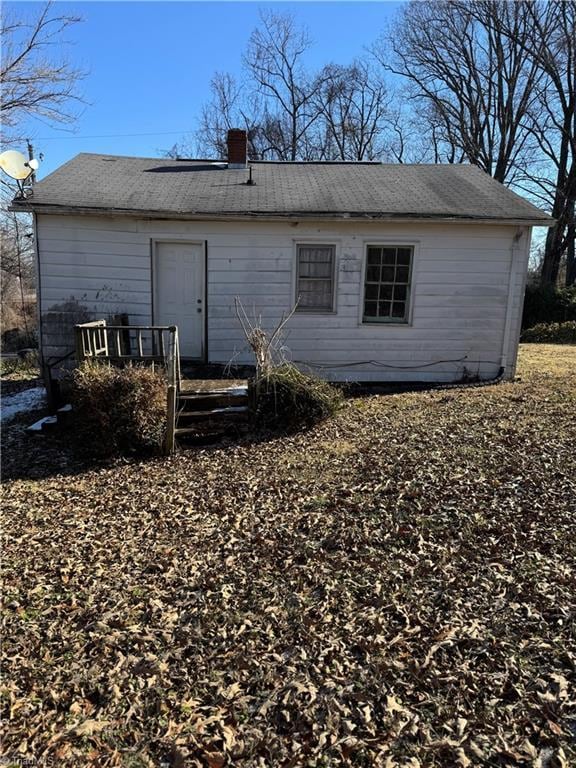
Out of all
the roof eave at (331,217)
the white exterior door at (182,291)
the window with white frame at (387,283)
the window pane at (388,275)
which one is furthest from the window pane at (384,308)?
the white exterior door at (182,291)

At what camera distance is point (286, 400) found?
21.9 ft

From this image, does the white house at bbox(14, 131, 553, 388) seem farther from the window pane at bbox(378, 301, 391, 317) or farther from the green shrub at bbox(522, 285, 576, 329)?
the green shrub at bbox(522, 285, 576, 329)

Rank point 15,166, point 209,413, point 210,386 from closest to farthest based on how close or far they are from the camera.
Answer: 1. point 209,413
2. point 210,386
3. point 15,166

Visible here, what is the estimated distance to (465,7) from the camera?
2589 centimetres

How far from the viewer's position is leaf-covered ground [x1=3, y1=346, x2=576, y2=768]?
2238 mm

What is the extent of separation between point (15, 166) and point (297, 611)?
809 centimetres

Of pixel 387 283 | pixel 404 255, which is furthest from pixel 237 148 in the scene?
pixel 387 283

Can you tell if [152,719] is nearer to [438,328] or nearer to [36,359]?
[438,328]

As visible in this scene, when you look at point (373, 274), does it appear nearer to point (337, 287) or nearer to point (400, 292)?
point (400, 292)

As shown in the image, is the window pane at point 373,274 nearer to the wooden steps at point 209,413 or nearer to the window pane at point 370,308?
the window pane at point 370,308

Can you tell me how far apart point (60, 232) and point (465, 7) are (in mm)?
26431

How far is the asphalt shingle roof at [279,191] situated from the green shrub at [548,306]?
9.73 metres

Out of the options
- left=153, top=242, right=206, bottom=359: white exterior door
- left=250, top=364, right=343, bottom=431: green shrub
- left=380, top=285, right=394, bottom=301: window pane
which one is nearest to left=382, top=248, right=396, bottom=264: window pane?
left=380, top=285, right=394, bottom=301: window pane

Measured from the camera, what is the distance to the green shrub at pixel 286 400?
21.7 ft
